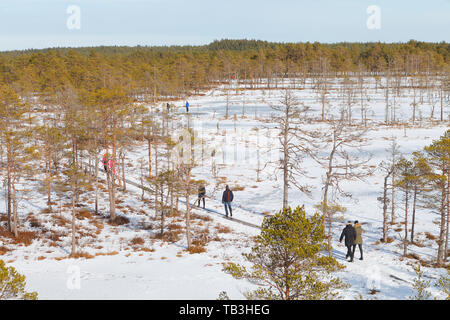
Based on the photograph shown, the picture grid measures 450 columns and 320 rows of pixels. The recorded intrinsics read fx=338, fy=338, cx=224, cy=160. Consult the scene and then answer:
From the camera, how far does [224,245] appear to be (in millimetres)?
15539

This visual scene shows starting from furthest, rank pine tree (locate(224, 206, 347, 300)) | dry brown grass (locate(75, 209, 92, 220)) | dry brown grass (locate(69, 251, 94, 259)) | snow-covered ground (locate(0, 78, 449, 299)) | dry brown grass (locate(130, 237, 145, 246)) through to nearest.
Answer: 1. dry brown grass (locate(75, 209, 92, 220))
2. dry brown grass (locate(130, 237, 145, 246))
3. dry brown grass (locate(69, 251, 94, 259))
4. snow-covered ground (locate(0, 78, 449, 299))
5. pine tree (locate(224, 206, 347, 300))

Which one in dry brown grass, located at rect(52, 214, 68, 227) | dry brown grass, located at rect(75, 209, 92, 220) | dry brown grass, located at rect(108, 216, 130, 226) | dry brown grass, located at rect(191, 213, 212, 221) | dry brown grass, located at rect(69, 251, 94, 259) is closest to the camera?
dry brown grass, located at rect(69, 251, 94, 259)

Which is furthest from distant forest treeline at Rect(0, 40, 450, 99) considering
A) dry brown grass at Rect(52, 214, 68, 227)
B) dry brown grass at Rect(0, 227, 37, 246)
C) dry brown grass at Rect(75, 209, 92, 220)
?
dry brown grass at Rect(0, 227, 37, 246)

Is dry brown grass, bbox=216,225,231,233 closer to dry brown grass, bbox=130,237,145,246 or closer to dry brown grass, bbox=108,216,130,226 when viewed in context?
dry brown grass, bbox=130,237,145,246

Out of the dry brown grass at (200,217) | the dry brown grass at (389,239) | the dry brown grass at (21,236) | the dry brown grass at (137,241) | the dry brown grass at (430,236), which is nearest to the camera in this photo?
the dry brown grass at (21,236)

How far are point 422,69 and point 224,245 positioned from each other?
98.5 meters

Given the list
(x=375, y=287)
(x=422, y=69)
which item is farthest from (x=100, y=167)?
(x=422, y=69)

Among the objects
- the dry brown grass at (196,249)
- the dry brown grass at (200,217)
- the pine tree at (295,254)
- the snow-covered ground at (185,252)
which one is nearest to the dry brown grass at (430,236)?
the snow-covered ground at (185,252)

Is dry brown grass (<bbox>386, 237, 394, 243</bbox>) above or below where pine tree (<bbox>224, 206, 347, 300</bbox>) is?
below

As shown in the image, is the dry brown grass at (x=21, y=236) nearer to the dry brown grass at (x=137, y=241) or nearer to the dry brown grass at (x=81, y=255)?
the dry brown grass at (x=81, y=255)

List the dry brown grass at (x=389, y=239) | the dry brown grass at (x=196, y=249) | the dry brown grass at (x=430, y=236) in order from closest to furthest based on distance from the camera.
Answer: the dry brown grass at (x=196, y=249)
the dry brown grass at (x=389, y=239)
the dry brown grass at (x=430, y=236)

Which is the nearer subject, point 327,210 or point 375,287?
point 375,287

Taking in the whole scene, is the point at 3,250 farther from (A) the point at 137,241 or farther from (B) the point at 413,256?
(B) the point at 413,256
